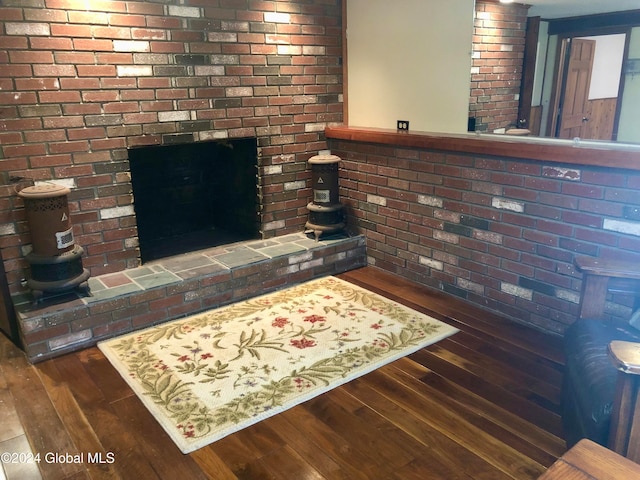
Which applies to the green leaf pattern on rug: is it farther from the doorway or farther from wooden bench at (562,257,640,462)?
the doorway

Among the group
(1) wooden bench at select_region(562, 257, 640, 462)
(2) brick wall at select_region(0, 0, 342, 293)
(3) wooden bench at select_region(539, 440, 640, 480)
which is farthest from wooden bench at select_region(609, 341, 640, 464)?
(2) brick wall at select_region(0, 0, 342, 293)

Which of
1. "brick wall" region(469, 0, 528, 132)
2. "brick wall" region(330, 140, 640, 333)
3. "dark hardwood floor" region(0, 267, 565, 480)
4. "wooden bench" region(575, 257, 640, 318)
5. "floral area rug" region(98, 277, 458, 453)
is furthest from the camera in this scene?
"brick wall" region(469, 0, 528, 132)

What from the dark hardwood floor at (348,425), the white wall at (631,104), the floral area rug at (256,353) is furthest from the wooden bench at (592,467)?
the white wall at (631,104)

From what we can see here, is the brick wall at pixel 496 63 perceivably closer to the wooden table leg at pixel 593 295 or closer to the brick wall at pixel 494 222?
the brick wall at pixel 494 222

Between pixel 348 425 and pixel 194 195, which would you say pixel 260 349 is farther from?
pixel 194 195

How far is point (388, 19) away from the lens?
3.60 metres

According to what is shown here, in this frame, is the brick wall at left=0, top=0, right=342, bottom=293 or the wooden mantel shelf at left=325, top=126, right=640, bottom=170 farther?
the brick wall at left=0, top=0, right=342, bottom=293

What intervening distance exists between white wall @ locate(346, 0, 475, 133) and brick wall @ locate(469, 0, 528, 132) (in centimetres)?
6

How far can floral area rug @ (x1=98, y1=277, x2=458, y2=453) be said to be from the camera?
84.4 inches

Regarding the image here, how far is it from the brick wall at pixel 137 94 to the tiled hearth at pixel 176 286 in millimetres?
260

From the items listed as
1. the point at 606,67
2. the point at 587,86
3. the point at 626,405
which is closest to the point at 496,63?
the point at 587,86

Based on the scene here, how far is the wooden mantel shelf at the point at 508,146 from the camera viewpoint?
2.30m

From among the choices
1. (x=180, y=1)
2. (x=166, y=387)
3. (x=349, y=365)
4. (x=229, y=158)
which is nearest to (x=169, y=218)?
(x=229, y=158)

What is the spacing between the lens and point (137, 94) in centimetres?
303
